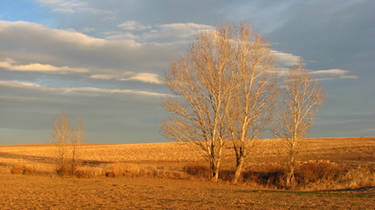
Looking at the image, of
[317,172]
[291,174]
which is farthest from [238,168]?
[317,172]

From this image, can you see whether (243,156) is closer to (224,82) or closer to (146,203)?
(224,82)

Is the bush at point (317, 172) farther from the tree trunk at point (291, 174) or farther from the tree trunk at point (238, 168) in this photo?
the tree trunk at point (238, 168)

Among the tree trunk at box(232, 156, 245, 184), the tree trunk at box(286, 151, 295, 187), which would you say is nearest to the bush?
the tree trunk at box(286, 151, 295, 187)

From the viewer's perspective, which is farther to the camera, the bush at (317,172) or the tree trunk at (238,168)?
the bush at (317,172)

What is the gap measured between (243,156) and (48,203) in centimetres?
1629

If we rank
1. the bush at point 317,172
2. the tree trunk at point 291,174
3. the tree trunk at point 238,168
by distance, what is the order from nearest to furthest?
the tree trunk at point 238,168 → the tree trunk at point 291,174 → the bush at point 317,172

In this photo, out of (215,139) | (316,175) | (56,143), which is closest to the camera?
(215,139)

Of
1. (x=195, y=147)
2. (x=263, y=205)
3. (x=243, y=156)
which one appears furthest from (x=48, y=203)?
(x=243, y=156)

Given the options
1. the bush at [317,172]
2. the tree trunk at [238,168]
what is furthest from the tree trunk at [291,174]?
the tree trunk at [238,168]

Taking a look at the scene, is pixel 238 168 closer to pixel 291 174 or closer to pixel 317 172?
pixel 291 174

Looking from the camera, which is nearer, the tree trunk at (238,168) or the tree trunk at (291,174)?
the tree trunk at (238,168)

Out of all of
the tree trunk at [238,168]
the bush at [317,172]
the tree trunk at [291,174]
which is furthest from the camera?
the bush at [317,172]

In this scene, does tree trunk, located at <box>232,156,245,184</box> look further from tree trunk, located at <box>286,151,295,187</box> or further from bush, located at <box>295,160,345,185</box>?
bush, located at <box>295,160,345,185</box>

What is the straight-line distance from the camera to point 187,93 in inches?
1068
